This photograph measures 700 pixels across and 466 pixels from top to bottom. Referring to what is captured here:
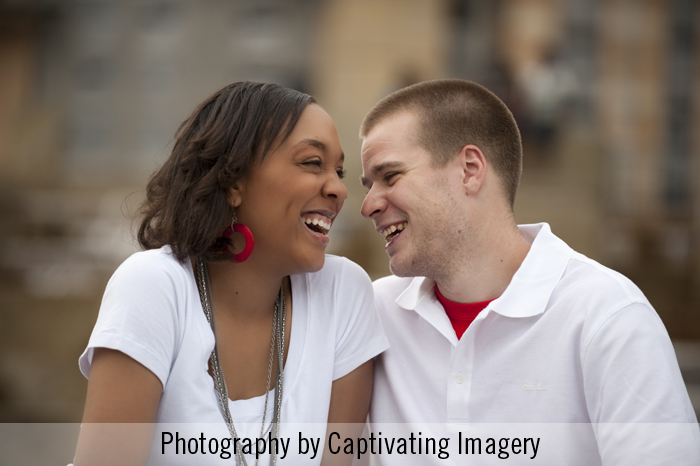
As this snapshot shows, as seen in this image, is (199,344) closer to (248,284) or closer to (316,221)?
(248,284)

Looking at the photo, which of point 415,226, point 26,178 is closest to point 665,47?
point 26,178

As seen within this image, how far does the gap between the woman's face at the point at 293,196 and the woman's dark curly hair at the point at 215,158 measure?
0.04 metres

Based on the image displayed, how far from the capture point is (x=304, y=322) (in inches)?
111

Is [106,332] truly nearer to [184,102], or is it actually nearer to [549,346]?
[549,346]

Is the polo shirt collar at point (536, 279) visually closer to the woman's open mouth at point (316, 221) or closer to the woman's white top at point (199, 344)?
the woman's white top at point (199, 344)

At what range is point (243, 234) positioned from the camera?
2738mm

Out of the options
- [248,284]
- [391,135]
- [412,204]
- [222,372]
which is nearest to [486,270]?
[412,204]

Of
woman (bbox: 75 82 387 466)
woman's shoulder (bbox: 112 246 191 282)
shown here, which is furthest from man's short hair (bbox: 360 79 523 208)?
woman's shoulder (bbox: 112 246 191 282)

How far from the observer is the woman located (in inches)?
96.4

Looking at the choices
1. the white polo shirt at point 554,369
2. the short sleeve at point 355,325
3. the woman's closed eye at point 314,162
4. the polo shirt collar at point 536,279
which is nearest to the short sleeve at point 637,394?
the white polo shirt at point 554,369

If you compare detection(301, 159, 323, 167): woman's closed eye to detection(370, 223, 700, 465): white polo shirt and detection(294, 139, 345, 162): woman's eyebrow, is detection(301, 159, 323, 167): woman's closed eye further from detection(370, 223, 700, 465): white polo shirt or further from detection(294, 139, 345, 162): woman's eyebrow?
detection(370, 223, 700, 465): white polo shirt

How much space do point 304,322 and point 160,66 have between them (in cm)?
1681

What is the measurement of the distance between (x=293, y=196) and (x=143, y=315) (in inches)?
27.2

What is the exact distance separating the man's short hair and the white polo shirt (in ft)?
1.05
